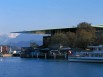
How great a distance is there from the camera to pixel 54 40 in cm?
14525

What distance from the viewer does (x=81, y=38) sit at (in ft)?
431

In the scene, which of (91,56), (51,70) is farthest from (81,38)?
(51,70)

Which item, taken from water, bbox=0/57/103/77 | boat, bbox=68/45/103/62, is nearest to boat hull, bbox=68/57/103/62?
boat, bbox=68/45/103/62

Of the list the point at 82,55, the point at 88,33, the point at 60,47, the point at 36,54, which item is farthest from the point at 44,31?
the point at 82,55

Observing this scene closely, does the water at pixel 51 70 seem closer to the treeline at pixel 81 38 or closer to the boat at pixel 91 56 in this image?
the boat at pixel 91 56

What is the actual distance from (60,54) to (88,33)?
16.0 metres

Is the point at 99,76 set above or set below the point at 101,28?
below

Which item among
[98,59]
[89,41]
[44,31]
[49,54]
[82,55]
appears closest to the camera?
[98,59]

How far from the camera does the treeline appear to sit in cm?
13090

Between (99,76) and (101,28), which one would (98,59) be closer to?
(99,76)

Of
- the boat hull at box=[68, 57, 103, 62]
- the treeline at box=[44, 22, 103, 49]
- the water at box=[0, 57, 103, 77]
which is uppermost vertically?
the treeline at box=[44, 22, 103, 49]

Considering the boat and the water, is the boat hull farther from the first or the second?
the water

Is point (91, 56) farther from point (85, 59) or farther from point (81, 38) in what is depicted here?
point (81, 38)

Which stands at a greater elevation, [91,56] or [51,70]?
[91,56]
